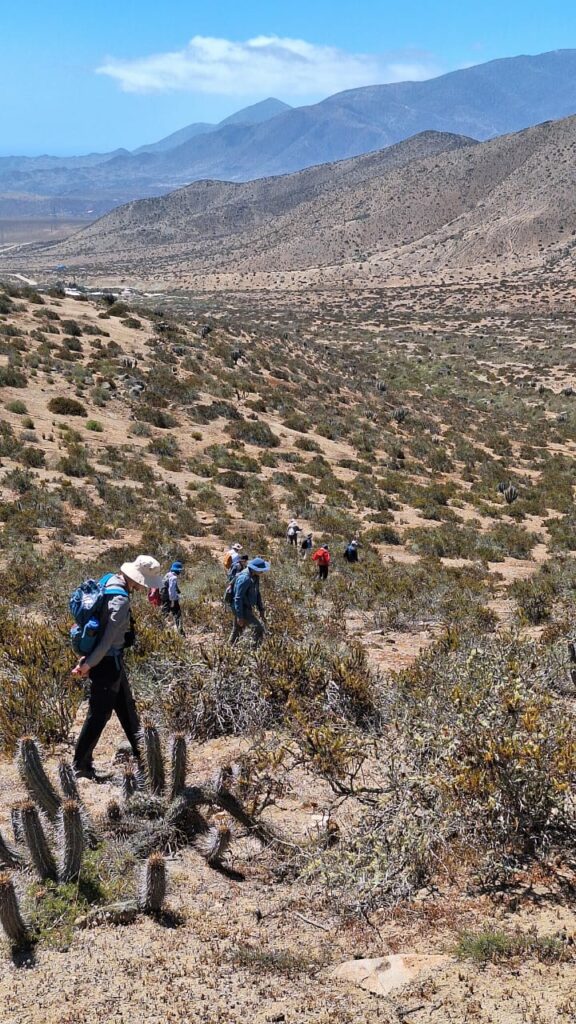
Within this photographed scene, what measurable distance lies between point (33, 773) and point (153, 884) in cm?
109

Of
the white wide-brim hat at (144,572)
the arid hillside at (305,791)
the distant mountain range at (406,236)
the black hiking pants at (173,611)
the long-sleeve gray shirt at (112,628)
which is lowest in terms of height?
the black hiking pants at (173,611)

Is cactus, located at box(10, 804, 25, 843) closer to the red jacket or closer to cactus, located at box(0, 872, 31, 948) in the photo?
cactus, located at box(0, 872, 31, 948)

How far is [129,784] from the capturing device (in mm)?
5094

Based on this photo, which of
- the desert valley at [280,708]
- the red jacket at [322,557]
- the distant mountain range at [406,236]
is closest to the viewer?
the desert valley at [280,708]

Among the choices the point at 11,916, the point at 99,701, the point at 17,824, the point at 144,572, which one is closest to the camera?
the point at 11,916

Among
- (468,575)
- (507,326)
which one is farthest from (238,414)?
(507,326)

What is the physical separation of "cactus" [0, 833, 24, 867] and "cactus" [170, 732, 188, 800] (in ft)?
3.21

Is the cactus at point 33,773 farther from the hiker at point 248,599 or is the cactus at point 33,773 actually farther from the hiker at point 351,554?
the hiker at point 351,554

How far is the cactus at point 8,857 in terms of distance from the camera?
4320 mm

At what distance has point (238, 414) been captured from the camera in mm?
25719

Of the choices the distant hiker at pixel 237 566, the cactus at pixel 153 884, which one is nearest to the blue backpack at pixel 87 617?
the cactus at pixel 153 884

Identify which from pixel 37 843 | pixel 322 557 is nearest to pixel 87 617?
pixel 37 843

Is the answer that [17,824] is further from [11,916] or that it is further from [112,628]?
[112,628]

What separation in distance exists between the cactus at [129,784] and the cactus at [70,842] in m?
0.83
